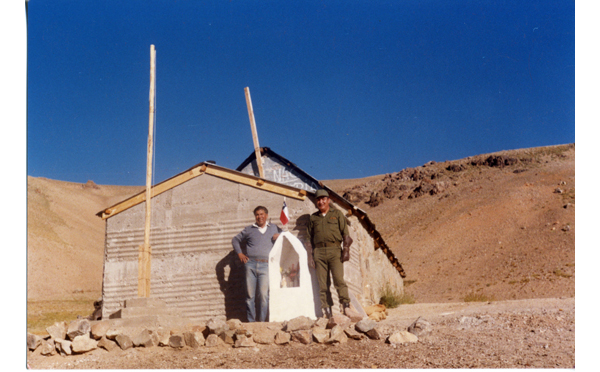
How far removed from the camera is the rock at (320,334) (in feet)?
25.2

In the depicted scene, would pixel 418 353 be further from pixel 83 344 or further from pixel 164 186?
pixel 164 186

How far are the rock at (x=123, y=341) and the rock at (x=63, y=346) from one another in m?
0.67

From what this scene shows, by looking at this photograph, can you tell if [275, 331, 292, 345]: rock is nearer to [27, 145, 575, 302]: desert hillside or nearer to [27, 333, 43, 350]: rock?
[27, 333, 43, 350]: rock

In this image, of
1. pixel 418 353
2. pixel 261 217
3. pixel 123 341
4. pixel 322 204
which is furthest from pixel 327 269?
pixel 123 341

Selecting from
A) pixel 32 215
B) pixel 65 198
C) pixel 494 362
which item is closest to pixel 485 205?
pixel 494 362

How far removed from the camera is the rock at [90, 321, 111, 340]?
329 inches

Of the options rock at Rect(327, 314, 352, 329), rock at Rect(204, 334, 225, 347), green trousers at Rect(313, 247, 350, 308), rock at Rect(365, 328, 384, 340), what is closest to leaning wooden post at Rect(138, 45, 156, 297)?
rock at Rect(204, 334, 225, 347)

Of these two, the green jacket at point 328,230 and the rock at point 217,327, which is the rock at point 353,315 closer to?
the green jacket at point 328,230

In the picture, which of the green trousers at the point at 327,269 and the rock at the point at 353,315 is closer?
the rock at the point at 353,315

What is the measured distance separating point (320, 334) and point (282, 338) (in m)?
0.55

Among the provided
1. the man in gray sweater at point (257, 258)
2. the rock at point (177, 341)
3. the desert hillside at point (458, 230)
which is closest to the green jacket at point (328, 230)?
the man in gray sweater at point (257, 258)

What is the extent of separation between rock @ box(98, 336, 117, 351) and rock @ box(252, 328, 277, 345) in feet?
6.87

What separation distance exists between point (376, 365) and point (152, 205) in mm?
7106

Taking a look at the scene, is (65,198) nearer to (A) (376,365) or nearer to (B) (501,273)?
(B) (501,273)
